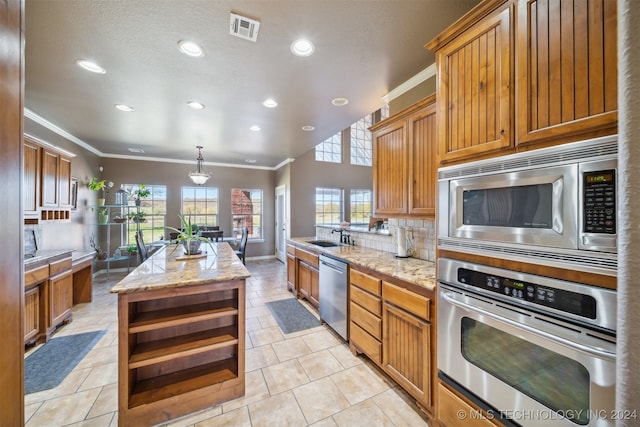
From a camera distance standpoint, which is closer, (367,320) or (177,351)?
(177,351)

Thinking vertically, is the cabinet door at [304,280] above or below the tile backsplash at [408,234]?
below

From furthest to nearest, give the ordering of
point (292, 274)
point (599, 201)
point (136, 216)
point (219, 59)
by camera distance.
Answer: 1. point (136, 216)
2. point (292, 274)
3. point (219, 59)
4. point (599, 201)

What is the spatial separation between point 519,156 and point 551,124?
0.16m

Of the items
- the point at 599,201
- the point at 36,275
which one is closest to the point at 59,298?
the point at 36,275

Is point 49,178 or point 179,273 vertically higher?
point 49,178

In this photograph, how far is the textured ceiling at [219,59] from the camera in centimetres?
164

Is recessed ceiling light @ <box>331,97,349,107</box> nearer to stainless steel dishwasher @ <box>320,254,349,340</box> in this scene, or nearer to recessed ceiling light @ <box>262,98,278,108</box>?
recessed ceiling light @ <box>262,98,278,108</box>

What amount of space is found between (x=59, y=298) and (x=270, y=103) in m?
3.48

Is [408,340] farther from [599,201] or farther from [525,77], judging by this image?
[525,77]

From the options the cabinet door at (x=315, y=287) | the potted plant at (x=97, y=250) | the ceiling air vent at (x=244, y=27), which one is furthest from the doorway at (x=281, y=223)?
the ceiling air vent at (x=244, y=27)

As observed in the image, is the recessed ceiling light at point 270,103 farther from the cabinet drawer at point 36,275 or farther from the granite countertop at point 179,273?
the cabinet drawer at point 36,275

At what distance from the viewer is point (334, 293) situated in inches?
107

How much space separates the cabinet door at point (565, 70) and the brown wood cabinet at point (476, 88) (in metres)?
0.06

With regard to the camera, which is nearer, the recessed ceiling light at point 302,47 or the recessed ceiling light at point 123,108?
the recessed ceiling light at point 302,47
